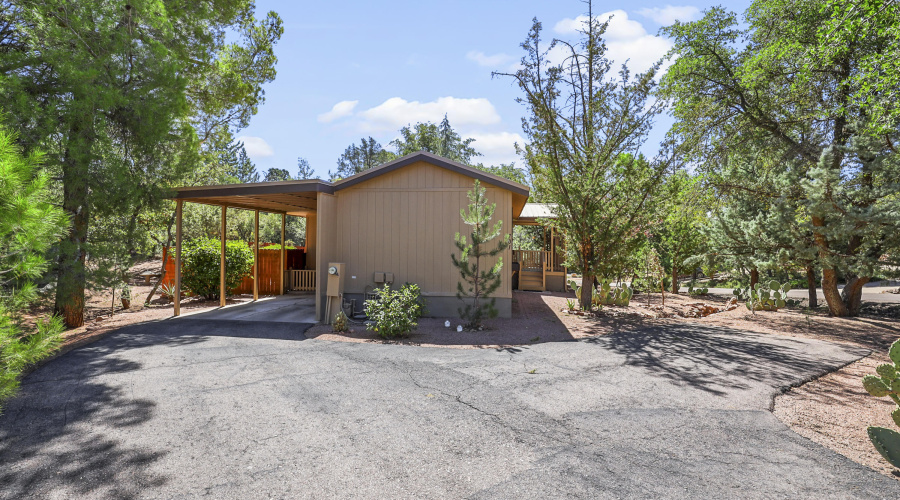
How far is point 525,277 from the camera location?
16688mm

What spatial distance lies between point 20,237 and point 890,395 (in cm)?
640

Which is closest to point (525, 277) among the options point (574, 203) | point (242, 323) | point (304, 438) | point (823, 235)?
point (574, 203)

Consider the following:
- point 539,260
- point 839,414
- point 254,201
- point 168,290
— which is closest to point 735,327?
point 839,414

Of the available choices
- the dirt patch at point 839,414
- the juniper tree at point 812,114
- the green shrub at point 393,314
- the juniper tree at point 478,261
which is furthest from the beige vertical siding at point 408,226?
the juniper tree at point 812,114

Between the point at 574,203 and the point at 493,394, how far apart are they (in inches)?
268

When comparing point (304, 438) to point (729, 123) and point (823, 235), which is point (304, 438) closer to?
point (823, 235)

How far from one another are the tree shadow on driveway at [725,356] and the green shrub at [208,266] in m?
9.41

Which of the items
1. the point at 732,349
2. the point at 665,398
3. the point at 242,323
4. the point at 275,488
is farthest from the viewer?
the point at 242,323

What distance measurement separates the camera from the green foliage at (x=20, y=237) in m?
2.55

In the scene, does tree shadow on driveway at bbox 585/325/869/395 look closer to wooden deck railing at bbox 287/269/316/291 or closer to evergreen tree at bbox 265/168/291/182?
wooden deck railing at bbox 287/269/316/291

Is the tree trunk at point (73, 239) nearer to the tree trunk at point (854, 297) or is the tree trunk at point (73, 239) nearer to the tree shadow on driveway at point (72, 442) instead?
the tree shadow on driveway at point (72, 442)

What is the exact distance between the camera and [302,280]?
1442 centimetres

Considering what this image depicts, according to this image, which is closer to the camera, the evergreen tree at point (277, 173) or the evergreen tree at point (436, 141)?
the evergreen tree at point (436, 141)

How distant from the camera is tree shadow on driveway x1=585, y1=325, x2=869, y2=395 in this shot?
211 inches
